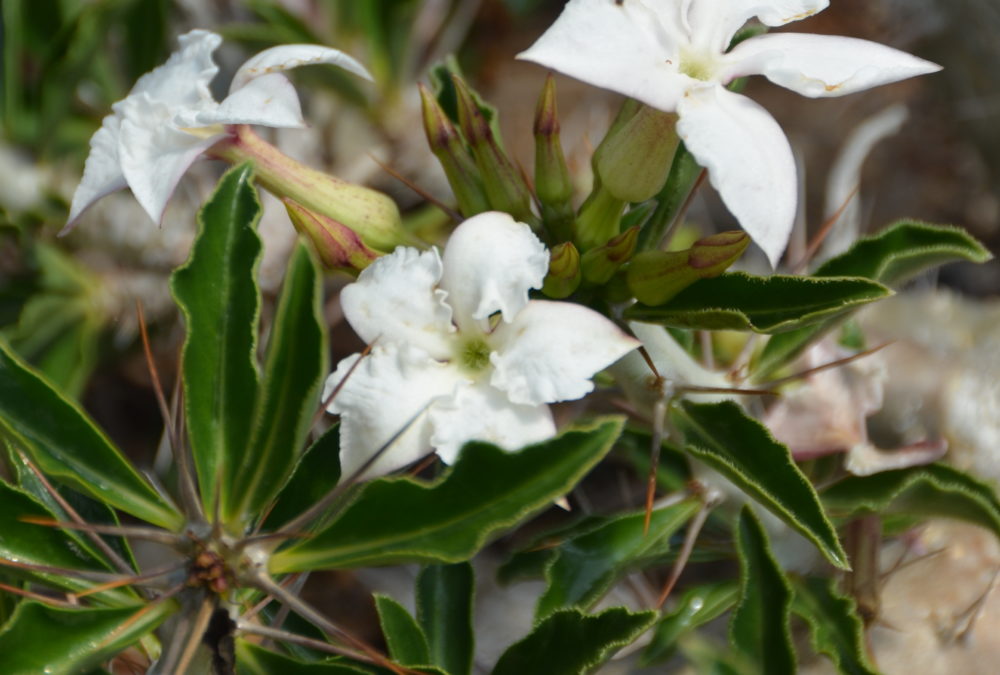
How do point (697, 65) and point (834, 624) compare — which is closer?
point (697, 65)

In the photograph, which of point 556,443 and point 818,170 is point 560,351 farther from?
point 818,170

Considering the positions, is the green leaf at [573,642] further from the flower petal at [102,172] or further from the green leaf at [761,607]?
the flower petal at [102,172]

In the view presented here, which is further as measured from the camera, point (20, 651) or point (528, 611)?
point (528, 611)

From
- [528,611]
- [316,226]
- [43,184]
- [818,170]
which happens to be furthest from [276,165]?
[818,170]

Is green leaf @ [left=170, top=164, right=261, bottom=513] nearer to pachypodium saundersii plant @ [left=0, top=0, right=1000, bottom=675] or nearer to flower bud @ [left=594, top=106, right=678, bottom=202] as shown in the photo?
pachypodium saundersii plant @ [left=0, top=0, right=1000, bottom=675]

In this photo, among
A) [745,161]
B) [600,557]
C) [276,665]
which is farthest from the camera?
[600,557]

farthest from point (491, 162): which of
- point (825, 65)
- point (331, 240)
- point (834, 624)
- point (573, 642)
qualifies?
point (834, 624)

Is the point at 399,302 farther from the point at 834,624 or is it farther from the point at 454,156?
the point at 834,624
